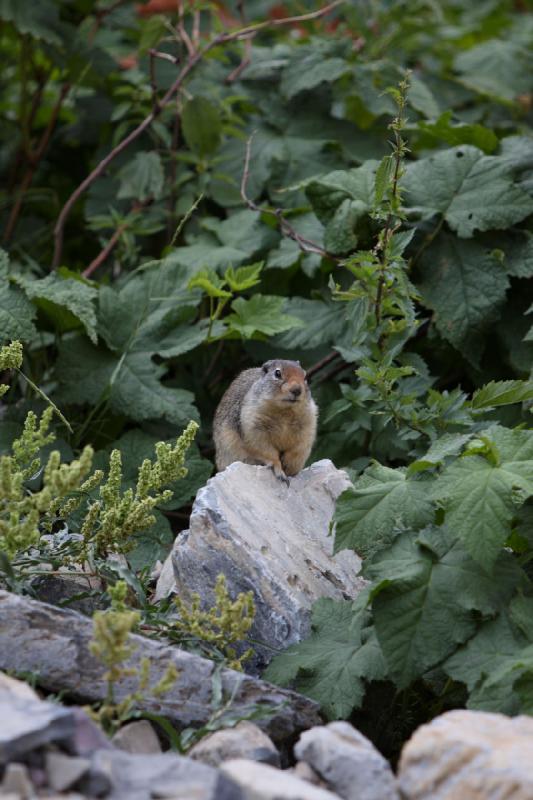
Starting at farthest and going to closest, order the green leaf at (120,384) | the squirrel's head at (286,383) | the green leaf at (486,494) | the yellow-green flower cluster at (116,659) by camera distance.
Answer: the green leaf at (120,384), the squirrel's head at (286,383), the green leaf at (486,494), the yellow-green flower cluster at (116,659)

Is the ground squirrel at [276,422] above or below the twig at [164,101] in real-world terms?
below

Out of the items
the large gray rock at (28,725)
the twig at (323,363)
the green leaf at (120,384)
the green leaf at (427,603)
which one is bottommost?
the twig at (323,363)

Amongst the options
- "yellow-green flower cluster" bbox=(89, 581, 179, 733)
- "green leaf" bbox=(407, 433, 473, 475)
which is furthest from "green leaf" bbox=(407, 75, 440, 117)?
"yellow-green flower cluster" bbox=(89, 581, 179, 733)

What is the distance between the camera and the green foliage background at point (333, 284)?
12.6 feet

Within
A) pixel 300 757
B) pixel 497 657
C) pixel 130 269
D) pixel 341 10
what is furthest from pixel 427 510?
pixel 341 10

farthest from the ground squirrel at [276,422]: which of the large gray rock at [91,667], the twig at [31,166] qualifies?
the twig at [31,166]

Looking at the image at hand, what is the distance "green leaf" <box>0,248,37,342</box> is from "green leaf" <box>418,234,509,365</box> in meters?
1.88

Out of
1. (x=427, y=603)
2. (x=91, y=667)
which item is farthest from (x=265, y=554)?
(x=91, y=667)

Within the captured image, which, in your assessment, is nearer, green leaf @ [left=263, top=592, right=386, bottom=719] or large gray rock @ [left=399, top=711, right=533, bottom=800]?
large gray rock @ [left=399, top=711, right=533, bottom=800]

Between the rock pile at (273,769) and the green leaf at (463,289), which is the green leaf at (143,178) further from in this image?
the rock pile at (273,769)

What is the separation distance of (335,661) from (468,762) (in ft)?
3.38

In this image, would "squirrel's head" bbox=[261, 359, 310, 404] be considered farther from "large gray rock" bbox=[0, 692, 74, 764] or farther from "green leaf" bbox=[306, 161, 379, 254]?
"large gray rock" bbox=[0, 692, 74, 764]

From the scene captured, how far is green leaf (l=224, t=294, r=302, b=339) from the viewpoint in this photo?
5430 millimetres

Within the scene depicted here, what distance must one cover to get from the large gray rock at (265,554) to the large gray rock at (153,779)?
3.82 ft
